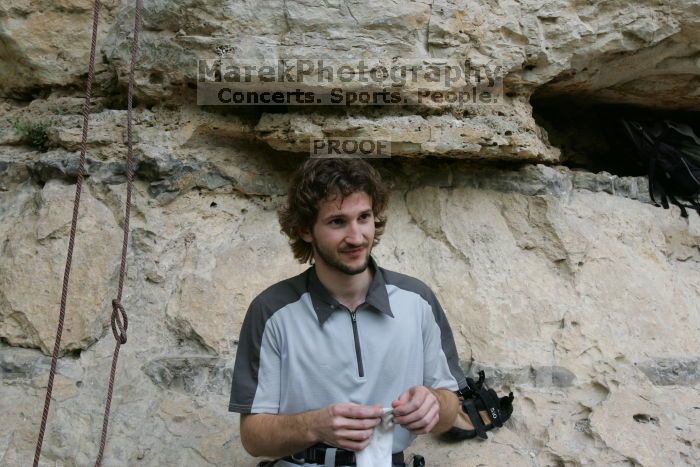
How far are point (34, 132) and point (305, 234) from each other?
2151 millimetres

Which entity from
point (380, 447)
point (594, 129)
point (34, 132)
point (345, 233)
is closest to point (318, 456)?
point (380, 447)

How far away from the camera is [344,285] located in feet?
6.97

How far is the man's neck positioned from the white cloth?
0.39 m

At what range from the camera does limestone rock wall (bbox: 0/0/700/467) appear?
2861 millimetres

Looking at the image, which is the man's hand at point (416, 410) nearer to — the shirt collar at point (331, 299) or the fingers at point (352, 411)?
the fingers at point (352, 411)

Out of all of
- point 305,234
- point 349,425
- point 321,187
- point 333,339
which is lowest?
point 349,425

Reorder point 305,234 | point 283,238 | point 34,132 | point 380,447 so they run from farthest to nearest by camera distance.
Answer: point 34,132 → point 283,238 → point 305,234 → point 380,447

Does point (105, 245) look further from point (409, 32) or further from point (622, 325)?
point (622, 325)

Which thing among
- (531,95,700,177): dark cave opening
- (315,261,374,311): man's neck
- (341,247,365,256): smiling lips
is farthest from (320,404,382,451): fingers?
(531,95,700,177): dark cave opening

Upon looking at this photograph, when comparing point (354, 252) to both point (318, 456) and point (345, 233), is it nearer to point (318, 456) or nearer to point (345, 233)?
point (345, 233)

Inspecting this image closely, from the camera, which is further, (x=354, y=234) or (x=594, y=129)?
(x=594, y=129)

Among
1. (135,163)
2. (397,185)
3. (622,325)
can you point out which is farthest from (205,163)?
(622,325)

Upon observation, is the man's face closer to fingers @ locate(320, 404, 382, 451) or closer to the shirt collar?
the shirt collar

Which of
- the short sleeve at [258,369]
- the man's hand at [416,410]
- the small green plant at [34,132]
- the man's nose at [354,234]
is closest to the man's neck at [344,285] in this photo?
the man's nose at [354,234]
